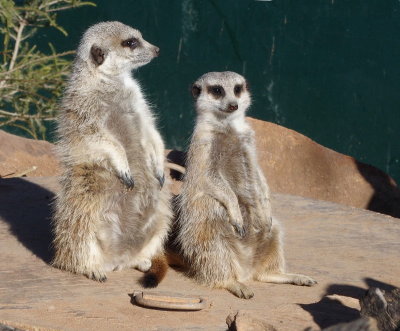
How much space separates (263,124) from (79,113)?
211cm

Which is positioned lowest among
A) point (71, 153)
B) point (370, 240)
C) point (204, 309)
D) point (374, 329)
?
point (370, 240)

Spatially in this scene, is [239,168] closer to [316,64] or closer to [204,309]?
[204,309]

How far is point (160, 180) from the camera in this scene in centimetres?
321

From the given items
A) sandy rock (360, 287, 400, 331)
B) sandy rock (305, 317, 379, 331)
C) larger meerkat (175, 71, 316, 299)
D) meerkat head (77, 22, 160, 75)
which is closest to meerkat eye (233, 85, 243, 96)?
larger meerkat (175, 71, 316, 299)

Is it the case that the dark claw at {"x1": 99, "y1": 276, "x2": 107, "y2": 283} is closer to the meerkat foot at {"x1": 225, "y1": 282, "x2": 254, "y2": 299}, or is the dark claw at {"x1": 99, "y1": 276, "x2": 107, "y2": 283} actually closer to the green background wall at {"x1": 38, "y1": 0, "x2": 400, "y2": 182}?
the meerkat foot at {"x1": 225, "y1": 282, "x2": 254, "y2": 299}

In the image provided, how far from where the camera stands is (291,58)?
5.93m

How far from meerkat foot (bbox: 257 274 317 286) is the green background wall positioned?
3070 mm

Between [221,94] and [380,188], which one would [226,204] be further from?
[380,188]

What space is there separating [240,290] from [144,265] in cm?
47

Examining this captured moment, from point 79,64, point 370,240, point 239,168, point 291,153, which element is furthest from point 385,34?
point 79,64

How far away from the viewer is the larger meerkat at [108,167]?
9.84ft

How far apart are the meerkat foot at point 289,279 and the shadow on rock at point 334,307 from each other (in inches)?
3.5

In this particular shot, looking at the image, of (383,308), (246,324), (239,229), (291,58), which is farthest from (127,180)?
(291,58)

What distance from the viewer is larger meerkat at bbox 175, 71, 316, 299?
9.89 feet
